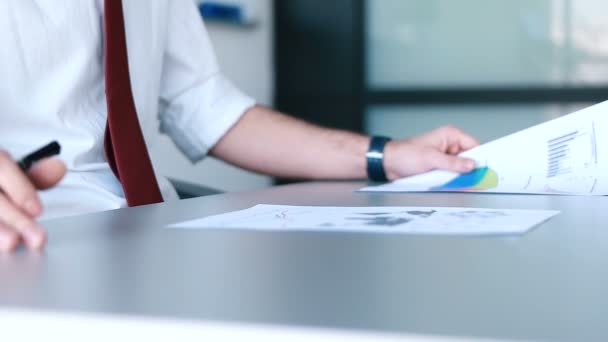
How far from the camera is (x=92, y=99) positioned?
1.07 meters

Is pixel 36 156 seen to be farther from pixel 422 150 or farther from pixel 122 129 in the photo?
pixel 422 150

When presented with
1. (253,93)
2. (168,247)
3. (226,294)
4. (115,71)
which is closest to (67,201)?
(115,71)

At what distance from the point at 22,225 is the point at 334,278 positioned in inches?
8.7

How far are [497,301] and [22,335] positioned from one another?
0.18 m

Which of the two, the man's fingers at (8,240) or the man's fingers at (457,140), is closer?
the man's fingers at (8,240)

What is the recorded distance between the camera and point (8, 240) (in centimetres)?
45

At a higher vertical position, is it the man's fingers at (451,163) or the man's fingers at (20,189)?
the man's fingers at (20,189)

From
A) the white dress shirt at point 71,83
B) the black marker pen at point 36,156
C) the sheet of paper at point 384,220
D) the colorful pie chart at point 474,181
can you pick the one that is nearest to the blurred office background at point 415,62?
the white dress shirt at point 71,83

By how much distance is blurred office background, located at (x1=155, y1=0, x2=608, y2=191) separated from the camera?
3137 mm

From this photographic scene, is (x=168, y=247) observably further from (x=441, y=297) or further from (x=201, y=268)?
(x=441, y=297)

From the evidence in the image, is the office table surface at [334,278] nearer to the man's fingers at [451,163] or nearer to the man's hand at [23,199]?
the man's hand at [23,199]

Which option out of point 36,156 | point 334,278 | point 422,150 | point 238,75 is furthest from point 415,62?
point 334,278

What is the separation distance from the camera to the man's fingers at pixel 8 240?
1.47ft

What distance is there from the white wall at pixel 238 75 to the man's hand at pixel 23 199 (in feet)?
7.03
